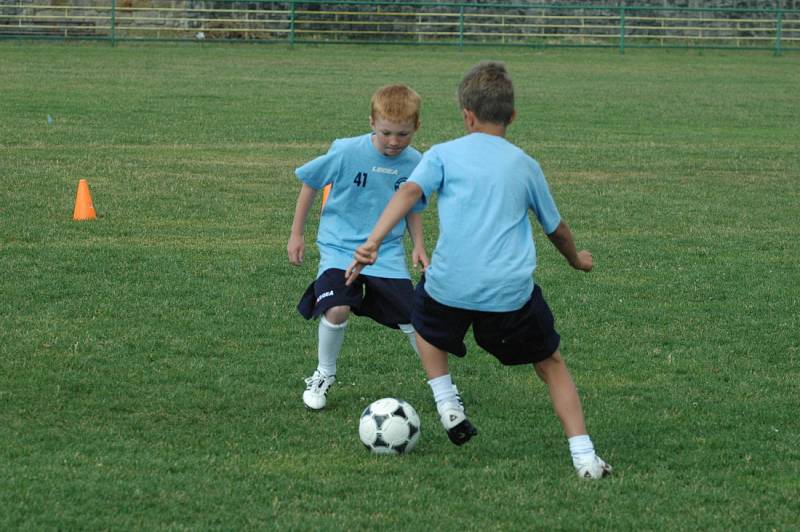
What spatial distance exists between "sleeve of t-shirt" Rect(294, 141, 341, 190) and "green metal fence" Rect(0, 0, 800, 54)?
27802 millimetres

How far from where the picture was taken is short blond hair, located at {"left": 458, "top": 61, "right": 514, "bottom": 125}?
185 inches

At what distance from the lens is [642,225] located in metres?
10.6

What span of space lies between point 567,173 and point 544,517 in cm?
936

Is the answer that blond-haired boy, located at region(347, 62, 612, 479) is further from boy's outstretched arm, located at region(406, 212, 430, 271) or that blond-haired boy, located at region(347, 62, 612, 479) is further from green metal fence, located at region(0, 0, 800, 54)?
green metal fence, located at region(0, 0, 800, 54)

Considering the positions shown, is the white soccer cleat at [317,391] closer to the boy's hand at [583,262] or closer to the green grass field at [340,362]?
the green grass field at [340,362]

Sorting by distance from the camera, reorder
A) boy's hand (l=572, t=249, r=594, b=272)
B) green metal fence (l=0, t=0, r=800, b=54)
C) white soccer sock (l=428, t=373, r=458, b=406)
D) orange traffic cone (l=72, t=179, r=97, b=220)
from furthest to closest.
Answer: green metal fence (l=0, t=0, r=800, b=54)
orange traffic cone (l=72, t=179, r=97, b=220)
white soccer sock (l=428, t=373, r=458, b=406)
boy's hand (l=572, t=249, r=594, b=272)

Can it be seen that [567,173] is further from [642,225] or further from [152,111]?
[152,111]

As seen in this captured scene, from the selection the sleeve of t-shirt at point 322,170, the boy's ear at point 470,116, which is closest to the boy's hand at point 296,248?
the sleeve of t-shirt at point 322,170

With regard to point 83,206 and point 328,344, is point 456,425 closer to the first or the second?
point 328,344

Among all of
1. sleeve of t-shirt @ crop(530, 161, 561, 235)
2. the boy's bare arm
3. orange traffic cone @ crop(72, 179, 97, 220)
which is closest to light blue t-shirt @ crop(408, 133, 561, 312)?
sleeve of t-shirt @ crop(530, 161, 561, 235)

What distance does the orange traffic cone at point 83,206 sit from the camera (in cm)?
1020

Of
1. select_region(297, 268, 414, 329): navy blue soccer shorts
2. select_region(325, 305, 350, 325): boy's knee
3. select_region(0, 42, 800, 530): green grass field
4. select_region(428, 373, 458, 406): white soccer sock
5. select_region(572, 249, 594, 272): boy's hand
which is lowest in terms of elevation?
select_region(0, 42, 800, 530): green grass field

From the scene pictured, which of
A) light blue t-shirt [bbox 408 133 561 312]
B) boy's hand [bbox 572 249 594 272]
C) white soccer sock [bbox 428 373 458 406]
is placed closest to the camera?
light blue t-shirt [bbox 408 133 561 312]

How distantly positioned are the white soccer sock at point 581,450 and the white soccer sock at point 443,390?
50 centimetres
